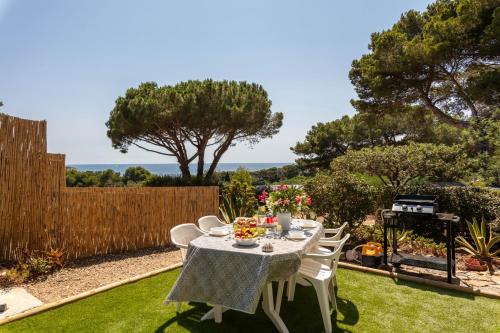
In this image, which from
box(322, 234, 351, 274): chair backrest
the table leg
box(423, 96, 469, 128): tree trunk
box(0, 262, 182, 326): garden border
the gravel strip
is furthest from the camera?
box(423, 96, 469, 128): tree trunk

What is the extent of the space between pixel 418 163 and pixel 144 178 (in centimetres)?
1677

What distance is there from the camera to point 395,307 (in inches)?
134

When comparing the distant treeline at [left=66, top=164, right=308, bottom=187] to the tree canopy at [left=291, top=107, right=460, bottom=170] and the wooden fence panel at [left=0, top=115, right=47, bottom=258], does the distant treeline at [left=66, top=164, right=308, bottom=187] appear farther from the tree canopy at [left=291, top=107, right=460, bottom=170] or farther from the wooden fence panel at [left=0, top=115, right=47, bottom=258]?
the wooden fence panel at [left=0, top=115, right=47, bottom=258]

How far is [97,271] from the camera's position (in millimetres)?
4809

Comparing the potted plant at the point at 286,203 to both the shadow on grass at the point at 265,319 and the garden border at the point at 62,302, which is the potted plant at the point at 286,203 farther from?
the garden border at the point at 62,302

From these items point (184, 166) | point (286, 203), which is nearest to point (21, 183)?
point (286, 203)

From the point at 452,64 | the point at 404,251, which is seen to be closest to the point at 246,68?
the point at 452,64

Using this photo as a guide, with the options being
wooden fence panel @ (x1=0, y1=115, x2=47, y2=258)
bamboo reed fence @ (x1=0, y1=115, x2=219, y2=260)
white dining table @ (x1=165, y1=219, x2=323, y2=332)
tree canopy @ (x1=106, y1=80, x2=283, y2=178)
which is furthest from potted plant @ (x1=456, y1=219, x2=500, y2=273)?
tree canopy @ (x1=106, y1=80, x2=283, y2=178)

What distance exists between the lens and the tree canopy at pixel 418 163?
8.56 metres

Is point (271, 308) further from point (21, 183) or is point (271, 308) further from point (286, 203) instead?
point (21, 183)

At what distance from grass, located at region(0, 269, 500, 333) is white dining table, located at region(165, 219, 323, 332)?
129 mm

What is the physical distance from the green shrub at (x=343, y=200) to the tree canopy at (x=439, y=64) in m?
3.44

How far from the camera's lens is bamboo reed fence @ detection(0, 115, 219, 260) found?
4.59m

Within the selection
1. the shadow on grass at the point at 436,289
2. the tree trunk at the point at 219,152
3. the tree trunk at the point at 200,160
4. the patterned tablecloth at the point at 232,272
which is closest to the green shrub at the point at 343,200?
the shadow on grass at the point at 436,289
